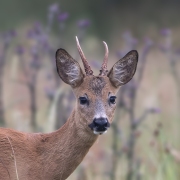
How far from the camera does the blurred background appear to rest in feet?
29.2

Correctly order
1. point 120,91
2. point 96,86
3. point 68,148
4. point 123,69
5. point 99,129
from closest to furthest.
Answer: point 99,129
point 68,148
point 96,86
point 123,69
point 120,91

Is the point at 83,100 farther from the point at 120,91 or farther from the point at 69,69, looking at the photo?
the point at 120,91

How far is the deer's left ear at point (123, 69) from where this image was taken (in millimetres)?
6574

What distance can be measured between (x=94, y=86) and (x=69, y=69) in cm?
32

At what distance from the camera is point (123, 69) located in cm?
670

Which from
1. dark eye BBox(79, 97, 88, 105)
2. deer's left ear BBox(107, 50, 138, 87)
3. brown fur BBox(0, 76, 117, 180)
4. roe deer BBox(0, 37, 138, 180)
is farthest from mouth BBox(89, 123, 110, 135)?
deer's left ear BBox(107, 50, 138, 87)

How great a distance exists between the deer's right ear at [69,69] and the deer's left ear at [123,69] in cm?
27

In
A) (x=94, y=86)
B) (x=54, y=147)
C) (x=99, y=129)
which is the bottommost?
(x=54, y=147)

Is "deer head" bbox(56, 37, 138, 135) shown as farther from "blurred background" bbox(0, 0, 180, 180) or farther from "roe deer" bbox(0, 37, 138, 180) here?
"blurred background" bbox(0, 0, 180, 180)

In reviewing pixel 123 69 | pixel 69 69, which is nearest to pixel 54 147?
pixel 69 69

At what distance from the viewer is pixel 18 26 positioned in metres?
22.5

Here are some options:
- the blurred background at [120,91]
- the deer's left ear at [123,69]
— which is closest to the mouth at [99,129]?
the blurred background at [120,91]

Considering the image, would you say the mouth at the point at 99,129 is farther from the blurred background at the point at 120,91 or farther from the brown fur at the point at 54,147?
the blurred background at the point at 120,91

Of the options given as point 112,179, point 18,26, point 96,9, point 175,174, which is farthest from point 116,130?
point 96,9
